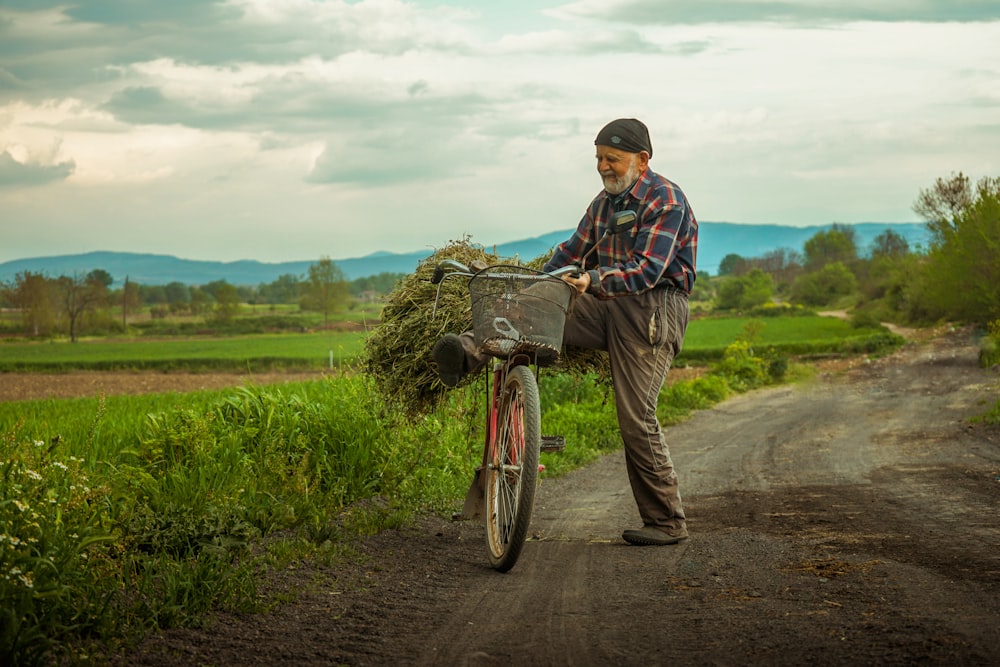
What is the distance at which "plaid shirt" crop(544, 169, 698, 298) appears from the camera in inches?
223

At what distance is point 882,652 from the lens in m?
3.50

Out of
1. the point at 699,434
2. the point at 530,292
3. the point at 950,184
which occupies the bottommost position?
the point at 699,434

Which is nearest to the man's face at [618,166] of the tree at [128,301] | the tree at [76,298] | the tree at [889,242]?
the tree at [76,298]

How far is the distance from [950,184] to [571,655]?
52528 mm

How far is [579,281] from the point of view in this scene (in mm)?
5453

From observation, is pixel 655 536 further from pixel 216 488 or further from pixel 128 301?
pixel 128 301

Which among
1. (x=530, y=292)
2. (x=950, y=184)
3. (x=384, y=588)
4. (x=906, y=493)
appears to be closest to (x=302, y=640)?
(x=384, y=588)

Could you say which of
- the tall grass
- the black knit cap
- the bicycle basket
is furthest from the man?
the tall grass

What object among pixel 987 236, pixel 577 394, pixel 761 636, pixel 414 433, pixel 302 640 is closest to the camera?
pixel 761 636

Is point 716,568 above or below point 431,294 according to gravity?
below

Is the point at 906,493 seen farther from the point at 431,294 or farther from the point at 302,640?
the point at 302,640

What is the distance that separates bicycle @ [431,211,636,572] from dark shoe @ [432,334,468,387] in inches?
8.1

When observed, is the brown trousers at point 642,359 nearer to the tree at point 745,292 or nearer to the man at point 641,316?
the man at point 641,316

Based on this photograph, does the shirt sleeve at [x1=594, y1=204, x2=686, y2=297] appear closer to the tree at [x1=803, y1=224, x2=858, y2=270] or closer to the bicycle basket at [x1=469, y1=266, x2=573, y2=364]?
the bicycle basket at [x1=469, y1=266, x2=573, y2=364]
